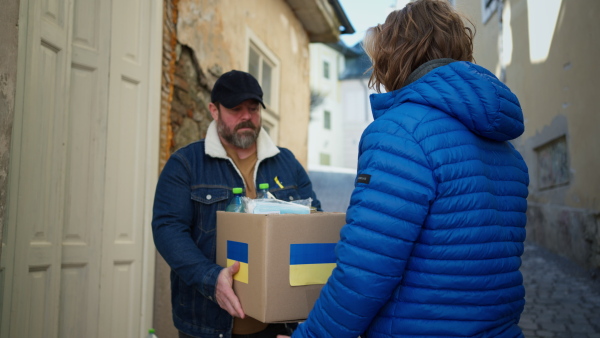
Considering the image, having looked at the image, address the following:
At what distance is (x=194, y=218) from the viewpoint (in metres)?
2.27

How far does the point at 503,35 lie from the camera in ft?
31.3

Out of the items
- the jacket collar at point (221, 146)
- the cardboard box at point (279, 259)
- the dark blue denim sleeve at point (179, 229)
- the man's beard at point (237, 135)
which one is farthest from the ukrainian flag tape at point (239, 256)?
the man's beard at point (237, 135)

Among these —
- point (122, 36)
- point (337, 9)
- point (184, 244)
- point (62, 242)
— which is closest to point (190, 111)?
point (122, 36)

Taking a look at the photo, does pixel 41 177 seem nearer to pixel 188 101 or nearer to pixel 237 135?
pixel 237 135

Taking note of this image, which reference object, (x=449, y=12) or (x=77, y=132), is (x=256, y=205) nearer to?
(x=449, y=12)

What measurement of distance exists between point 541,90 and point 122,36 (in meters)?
6.27

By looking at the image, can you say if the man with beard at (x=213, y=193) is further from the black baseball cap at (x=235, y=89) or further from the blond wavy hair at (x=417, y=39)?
the blond wavy hair at (x=417, y=39)

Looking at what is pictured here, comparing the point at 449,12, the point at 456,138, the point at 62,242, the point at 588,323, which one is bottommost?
the point at 588,323

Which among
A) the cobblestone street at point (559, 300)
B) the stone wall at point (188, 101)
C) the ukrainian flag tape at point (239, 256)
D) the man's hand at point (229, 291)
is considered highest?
the stone wall at point (188, 101)

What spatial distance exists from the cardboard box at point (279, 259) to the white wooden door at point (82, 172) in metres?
1.65

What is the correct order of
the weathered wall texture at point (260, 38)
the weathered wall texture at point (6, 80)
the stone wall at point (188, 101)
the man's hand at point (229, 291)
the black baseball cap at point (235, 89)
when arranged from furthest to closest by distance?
1. the weathered wall texture at point (260, 38)
2. the stone wall at point (188, 101)
3. the black baseball cap at point (235, 89)
4. the weathered wall texture at point (6, 80)
5. the man's hand at point (229, 291)

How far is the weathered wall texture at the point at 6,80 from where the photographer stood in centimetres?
188

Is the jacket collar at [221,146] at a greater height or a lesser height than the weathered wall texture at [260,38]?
lesser

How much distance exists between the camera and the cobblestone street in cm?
420
